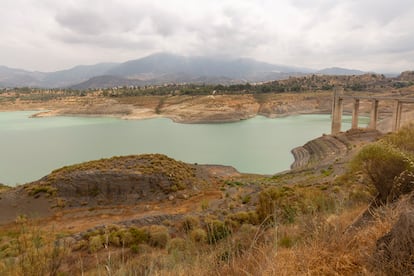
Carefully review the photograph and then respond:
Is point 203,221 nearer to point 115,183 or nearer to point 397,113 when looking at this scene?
point 115,183

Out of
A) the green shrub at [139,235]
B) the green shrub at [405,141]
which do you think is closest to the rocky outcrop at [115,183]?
the green shrub at [139,235]

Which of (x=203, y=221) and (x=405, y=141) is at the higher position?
(x=405, y=141)

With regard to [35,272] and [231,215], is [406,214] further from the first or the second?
[231,215]

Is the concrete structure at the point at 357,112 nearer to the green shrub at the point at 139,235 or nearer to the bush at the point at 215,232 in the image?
the bush at the point at 215,232

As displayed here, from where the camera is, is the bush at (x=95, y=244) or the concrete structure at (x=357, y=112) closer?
the bush at (x=95, y=244)

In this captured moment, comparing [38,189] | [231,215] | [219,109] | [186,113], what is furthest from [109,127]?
[231,215]

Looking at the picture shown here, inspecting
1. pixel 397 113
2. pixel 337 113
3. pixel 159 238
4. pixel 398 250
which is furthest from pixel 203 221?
pixel 337 113

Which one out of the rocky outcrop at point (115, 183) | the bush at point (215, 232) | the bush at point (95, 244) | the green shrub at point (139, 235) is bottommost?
the rocky outcrop at point (115, 183)

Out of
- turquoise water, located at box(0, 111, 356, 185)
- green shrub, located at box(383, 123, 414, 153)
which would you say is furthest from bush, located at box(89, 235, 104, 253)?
turquoise water, located at box(0, 111, 356, 185)

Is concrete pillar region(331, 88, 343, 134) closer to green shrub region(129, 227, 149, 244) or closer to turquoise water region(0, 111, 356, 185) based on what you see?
turquoise water region(0, 111, 356, 185)
